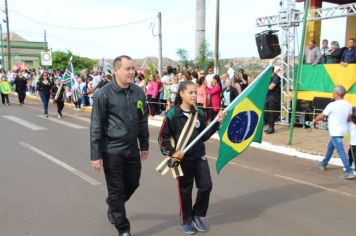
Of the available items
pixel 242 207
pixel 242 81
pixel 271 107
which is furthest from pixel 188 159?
pixel 242 81

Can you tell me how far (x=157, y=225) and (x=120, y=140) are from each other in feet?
4.40

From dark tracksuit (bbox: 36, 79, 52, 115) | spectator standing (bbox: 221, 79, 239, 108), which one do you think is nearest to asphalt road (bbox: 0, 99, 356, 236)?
spectator standing (bbox: 221, 79, 239, 108)

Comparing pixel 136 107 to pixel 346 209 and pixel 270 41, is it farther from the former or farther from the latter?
pixel 270 41

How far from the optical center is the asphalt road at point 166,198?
5.07m

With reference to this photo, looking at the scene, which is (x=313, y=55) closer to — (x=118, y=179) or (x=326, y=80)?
(x=326, y=80)

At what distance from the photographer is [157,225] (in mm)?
5121

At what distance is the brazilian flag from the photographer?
202 inches

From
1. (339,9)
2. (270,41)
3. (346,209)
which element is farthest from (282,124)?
(346,209)

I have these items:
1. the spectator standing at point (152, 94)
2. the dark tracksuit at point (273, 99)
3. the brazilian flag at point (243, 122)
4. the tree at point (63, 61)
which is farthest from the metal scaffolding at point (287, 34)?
the tree at point (63, 61)

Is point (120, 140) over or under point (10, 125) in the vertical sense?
over

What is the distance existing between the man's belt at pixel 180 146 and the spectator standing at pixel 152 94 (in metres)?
12.4

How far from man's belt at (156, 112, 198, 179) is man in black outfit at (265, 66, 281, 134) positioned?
8.64 meters

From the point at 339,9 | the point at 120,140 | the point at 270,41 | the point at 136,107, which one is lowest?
the point at 120,140

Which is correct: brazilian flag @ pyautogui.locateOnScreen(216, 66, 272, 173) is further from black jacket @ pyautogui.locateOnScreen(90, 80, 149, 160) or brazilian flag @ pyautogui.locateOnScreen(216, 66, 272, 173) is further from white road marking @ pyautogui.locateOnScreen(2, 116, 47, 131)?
white road marking @ pyautogui.locateOnScreen(2, 116, 47, 131)
